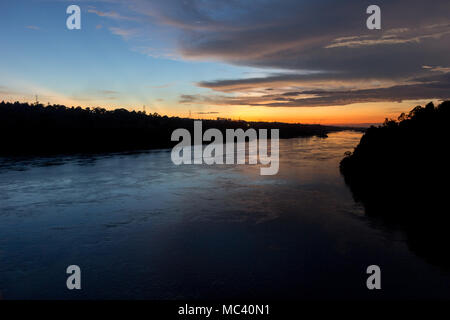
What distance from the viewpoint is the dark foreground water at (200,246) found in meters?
9.21

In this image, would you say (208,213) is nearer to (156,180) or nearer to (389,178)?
(156,180)

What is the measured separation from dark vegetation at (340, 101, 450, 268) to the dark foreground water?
3.99 ft

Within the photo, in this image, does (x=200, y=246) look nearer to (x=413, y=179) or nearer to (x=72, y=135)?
(x=413, y=179)

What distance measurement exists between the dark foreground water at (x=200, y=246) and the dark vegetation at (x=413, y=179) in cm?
121

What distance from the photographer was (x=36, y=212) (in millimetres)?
17188

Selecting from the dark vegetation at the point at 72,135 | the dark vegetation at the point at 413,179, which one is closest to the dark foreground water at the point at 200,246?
the dark vegetation at the point at 413,179

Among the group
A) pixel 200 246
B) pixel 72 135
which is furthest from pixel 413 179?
pixel 72 135

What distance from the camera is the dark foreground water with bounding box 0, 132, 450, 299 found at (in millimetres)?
9211

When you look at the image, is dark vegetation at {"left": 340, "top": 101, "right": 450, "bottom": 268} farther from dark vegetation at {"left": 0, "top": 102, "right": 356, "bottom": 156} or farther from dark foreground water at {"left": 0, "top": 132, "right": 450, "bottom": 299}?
dark vegetation at {"left": 0, "top": 102, "right": 356, "bottom": 156}

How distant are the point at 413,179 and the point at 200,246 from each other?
694 inches

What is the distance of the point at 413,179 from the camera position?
2139cm

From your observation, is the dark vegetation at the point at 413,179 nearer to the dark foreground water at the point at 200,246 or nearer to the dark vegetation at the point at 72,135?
the dark foreground water at the point at 200,246

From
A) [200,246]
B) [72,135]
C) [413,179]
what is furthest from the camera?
[72,135]
